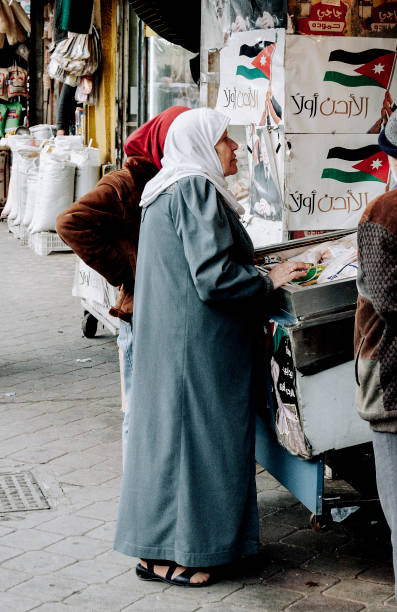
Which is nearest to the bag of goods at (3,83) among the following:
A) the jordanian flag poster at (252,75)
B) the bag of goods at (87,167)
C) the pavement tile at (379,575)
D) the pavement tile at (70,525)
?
the bag of goods at (87,167)

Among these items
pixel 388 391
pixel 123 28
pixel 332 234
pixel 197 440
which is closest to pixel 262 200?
pixel 332 234

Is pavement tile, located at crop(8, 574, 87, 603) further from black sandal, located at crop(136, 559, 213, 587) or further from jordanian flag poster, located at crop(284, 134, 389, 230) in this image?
jordanian flag poster, located at crop(284, 134, 389, 230)

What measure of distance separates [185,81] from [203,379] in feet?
19.0

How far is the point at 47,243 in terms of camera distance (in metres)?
12.2

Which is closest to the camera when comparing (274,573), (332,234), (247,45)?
(274,573)

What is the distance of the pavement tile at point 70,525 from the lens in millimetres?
4059

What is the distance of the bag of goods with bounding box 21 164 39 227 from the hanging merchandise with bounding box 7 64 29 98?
14.7 feet

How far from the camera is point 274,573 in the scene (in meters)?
3.65

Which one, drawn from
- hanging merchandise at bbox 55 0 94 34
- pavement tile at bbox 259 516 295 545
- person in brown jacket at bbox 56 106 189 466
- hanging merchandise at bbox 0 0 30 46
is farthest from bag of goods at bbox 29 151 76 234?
pavement tile at bbox 259 516 295 545

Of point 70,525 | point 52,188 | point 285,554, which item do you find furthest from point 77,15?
point 285,554

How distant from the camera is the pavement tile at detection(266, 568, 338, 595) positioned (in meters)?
3.52

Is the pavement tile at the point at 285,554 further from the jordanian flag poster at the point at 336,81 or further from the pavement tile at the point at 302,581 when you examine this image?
the jordanian flag poster at the point at 336,81

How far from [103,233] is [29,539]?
53.3 inches

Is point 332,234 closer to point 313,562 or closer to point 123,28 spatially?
point 313,562
